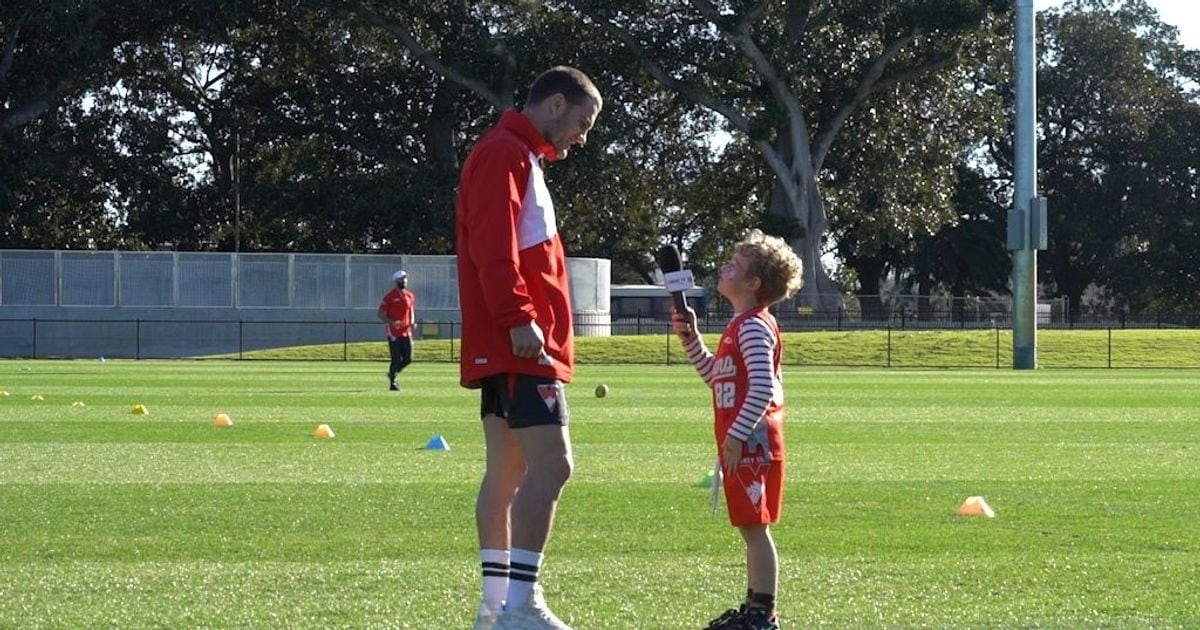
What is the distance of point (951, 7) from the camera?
54344 millimetres

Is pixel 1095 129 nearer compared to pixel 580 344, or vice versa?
pixel 580 344

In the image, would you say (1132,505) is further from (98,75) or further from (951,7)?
(98,75)

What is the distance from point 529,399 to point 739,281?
91cm

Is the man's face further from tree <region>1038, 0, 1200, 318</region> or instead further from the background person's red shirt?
tree <region>1038, 0, 1200, 318</region>

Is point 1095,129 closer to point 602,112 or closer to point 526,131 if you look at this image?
point 602,112

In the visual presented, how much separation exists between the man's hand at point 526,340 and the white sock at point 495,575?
2.78 feet

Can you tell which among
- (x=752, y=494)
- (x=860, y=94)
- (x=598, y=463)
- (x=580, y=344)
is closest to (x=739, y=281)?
(x=752, y=494)

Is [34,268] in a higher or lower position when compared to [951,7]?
lower

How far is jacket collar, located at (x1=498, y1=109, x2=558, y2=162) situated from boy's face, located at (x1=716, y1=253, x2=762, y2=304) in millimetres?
788

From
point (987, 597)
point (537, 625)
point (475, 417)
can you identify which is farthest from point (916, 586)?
point (475, 417)

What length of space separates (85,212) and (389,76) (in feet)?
37.4

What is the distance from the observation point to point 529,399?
646cm

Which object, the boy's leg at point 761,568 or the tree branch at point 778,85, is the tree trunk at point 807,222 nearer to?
the tree branch at point 778,85

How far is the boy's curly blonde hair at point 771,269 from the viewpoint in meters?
6.75
